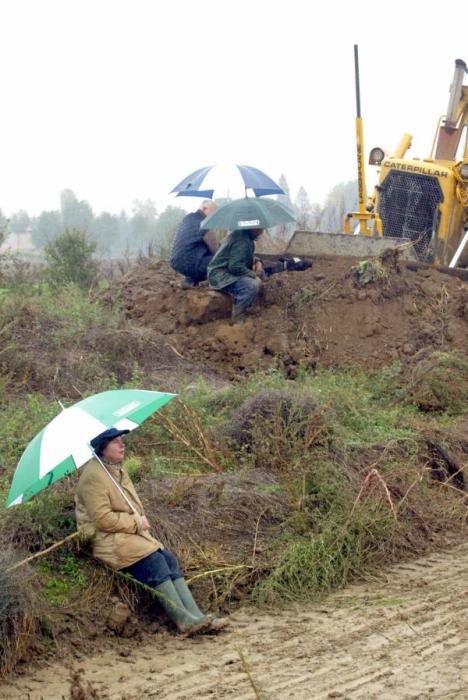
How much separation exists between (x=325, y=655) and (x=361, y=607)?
33.2 inches

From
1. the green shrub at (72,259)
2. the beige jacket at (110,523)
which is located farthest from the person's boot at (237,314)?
the beige jacket at (110,523)

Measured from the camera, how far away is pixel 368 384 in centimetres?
1126

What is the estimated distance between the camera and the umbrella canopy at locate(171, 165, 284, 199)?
12613 mm

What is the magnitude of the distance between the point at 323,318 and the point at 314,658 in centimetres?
739

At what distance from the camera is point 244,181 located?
41.1 ft

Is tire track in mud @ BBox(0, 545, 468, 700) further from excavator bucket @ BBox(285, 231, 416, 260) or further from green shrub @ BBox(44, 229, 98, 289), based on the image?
green shrub @ BBox(44, 229, 98, 289)

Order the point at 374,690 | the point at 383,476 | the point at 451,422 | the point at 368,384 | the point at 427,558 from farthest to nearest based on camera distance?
the point at 368,384, the point at 451,422, the point at 383,476, the point at 427,558, the point at 374,690

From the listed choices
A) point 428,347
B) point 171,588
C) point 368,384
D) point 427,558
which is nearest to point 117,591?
point 171,588

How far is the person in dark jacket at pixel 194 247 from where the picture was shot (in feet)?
41.7

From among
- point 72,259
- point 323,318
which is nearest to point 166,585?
point 323,318

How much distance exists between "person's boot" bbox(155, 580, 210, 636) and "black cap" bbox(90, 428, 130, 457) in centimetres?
95

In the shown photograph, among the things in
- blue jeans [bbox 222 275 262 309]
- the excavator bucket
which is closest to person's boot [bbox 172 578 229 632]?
blue jeans [bbox 222 275 262 309]

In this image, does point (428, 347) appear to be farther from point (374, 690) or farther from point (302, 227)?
point (374, 690)

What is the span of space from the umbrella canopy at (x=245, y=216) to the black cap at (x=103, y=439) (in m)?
5.57
